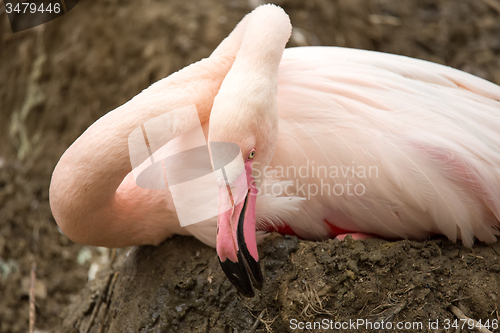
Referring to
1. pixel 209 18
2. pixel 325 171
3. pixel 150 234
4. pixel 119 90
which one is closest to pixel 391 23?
pixel 209 18

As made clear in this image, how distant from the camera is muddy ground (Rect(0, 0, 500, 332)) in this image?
7.09 feet

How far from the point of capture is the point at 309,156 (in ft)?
7.29

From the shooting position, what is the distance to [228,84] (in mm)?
1999

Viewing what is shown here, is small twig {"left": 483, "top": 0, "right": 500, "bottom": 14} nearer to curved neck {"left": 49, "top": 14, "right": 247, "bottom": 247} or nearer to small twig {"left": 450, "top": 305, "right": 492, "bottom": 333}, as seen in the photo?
curved neck {"left": 49, "top": 14, "right": 247, "bottom": 247}

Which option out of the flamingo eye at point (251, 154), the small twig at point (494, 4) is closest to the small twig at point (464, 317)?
the flamingo eye at point (251, 154)

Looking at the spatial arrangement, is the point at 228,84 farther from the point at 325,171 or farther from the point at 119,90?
the point at 119,90

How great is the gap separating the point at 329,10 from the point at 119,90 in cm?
212

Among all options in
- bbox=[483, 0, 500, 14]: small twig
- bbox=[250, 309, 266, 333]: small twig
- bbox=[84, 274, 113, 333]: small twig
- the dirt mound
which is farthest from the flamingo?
bbox=[483, 0, 500, 14]: small twig

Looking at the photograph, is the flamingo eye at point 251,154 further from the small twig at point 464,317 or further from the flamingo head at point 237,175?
the small twig at point 464,317

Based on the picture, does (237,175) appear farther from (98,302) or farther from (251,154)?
(98,302)

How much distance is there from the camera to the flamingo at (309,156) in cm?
208

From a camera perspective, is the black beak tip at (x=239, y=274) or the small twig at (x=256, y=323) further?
the small twig at (x=256, y=323)

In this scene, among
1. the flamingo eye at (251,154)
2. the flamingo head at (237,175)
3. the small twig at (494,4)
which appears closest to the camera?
the flamingo head at (237,175)

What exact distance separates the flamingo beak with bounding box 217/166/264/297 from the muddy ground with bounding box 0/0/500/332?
31cm
